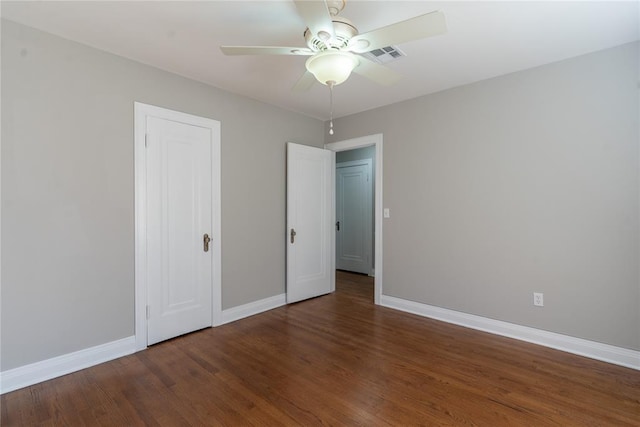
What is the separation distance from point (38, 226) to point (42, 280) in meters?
0.40

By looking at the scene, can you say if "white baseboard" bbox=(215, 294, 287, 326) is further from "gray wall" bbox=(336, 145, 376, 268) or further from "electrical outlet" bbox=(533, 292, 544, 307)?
"electrical outlet" bbox=(533, 292, 544, 307)

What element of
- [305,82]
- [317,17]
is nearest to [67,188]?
[305,82]

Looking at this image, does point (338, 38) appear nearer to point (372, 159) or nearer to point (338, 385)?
point (338, 385)

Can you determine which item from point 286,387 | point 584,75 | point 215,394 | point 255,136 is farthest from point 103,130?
point 584,75

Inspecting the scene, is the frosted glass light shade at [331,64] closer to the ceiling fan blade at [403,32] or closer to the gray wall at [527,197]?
the ceiling fan blade at [403,32]

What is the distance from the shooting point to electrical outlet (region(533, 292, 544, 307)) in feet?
9.41

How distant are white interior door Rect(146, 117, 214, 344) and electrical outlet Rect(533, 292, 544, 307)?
10.4 ft

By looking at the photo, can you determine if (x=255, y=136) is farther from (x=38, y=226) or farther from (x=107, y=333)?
(x=107, y=333)

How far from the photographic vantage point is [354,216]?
6.13 m

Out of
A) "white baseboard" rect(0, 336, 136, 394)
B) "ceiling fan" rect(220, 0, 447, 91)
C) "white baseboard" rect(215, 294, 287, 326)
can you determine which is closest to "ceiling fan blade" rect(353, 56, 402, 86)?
"ceiling fan" rect(220, 0, 447, 91)

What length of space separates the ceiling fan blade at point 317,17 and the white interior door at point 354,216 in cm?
436

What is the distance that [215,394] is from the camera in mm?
2105

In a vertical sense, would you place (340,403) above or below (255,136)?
below

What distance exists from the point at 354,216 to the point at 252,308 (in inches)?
121
